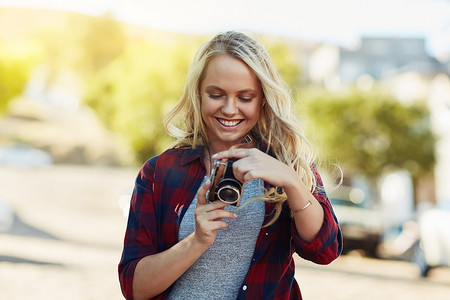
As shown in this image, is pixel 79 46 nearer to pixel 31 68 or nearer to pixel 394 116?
pixel 31 68

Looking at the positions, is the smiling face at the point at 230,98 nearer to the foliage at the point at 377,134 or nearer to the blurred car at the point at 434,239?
the blurred car at the point at 434,239

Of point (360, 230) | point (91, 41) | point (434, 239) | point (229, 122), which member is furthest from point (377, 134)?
point (91, 41)

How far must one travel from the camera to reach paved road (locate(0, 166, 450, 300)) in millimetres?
8047

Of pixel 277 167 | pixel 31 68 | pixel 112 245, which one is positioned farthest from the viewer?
pixel 31 68

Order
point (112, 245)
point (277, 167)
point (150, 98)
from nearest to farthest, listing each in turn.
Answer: point (277, 167)
point (112, 245)
point (150, 98)

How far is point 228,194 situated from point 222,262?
28cm

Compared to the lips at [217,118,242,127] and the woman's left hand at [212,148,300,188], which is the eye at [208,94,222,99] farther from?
the woman's left hand at [212,148,300,188]

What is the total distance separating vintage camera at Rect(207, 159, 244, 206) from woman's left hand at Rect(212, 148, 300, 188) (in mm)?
19

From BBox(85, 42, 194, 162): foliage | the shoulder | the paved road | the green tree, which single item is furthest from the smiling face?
BBox(85, 42, 194, 162): foliage

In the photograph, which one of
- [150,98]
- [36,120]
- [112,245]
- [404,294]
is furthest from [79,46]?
[404,294]

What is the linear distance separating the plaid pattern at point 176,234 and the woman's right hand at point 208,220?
6.7 inches

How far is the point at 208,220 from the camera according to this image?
171cm

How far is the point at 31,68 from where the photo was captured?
102ft

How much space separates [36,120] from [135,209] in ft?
214
